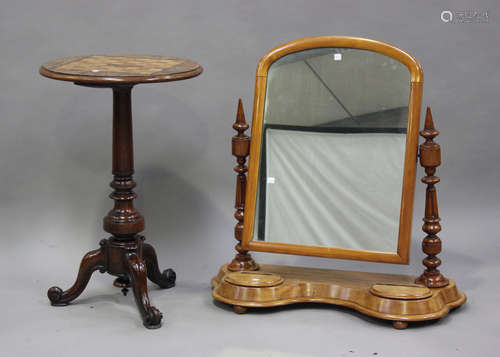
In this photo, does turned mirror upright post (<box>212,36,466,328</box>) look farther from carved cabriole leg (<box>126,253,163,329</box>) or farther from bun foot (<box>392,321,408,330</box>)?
carved cabriole leg (<box>126,253,163,329</box>)

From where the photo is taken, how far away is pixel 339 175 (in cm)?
402

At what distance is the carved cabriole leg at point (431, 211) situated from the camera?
3873mm

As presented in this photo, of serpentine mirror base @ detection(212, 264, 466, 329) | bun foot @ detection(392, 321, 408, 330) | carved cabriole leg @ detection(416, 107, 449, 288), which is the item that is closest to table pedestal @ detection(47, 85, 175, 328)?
serpentine mirror base @ detection(212, 264, 466, 329)

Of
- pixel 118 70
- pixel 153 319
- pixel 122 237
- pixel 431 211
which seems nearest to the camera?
pixel 118 70

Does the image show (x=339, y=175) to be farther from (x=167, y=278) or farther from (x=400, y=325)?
(x=167, y=278)

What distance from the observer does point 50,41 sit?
4.75 meters

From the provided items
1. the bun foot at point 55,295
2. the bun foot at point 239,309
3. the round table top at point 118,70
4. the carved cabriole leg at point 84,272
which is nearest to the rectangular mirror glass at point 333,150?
the bun foot at point 239,309

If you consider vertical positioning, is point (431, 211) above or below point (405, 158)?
below

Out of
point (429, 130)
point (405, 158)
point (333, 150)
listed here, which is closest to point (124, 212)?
point (333, 150)

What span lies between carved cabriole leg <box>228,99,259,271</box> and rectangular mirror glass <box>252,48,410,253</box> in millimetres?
84

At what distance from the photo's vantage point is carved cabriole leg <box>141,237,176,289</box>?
4207 mm

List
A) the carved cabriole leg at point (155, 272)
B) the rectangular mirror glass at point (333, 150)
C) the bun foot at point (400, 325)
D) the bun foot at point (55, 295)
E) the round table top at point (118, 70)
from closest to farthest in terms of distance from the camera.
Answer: the round table top at point (118, 70) → the bun foot at point (400, 325) → the rectangular mirror glass at point (333, 150) → the bun foot at point (55, 295) → the carved cabriole leg at point (155, 272)

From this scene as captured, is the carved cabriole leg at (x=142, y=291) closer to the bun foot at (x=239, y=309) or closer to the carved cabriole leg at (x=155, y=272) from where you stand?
the carved cabriole leg at (x=155, y=272)

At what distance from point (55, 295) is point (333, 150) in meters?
1.22
